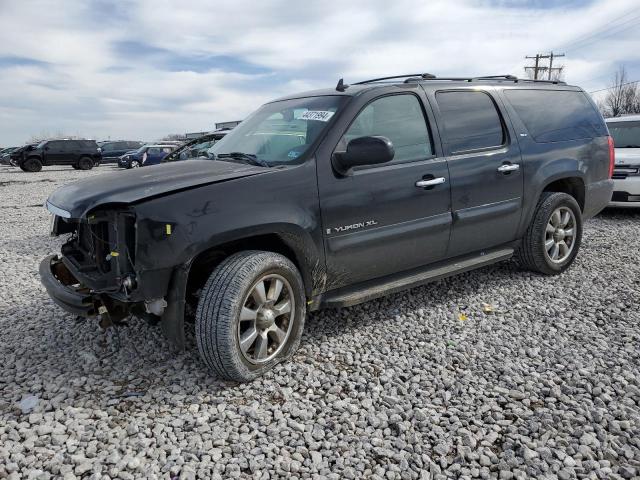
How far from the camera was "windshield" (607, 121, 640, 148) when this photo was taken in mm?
8921

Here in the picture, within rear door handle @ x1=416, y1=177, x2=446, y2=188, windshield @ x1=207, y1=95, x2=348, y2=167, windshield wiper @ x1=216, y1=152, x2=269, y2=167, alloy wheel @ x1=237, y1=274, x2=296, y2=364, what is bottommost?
alloy wheel @ x1=237, y1=274, x2=296, y2=364

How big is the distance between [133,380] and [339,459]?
152 centimetres

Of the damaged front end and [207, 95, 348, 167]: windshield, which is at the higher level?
[207, 95, 348, 167]: windshield

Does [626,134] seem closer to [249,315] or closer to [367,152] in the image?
[367,152]

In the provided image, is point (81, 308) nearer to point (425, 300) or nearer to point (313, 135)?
point (313, 135)

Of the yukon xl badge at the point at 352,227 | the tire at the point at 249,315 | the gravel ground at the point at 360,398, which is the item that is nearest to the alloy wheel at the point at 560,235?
the gravel ground at the point at 360,398

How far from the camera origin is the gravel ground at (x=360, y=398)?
2.41 metres

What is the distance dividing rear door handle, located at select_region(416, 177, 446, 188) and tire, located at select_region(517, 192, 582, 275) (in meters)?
1.52

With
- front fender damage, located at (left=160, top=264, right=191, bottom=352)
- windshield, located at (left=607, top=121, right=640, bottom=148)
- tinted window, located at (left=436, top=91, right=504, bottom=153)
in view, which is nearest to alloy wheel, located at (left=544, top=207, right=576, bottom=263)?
tinted window, located at (left=436, top=91, right=504, bottom=153)

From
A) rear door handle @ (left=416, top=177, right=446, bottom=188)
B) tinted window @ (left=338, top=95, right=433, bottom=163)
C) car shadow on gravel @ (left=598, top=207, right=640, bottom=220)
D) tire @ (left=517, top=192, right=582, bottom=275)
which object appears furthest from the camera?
car shadow on gravel @ (left=598, top=207, right=640, bottom=220)

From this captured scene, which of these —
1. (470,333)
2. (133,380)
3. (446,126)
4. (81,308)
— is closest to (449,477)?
(470,333)

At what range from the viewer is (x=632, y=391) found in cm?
293

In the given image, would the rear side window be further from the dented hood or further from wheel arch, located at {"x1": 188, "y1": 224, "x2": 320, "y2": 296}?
Answer: the dented hood

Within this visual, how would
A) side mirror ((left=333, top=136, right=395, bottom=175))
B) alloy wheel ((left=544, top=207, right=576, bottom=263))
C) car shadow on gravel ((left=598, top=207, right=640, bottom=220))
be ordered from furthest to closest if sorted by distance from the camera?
car shadow on gravel ((left=598, top=207, right=640, bottom=220)) → alloy wheel ((left=544, top=207, right=576, bottom=263)) → side mirror ((left=333, top=136, right=395, bottom=175))
